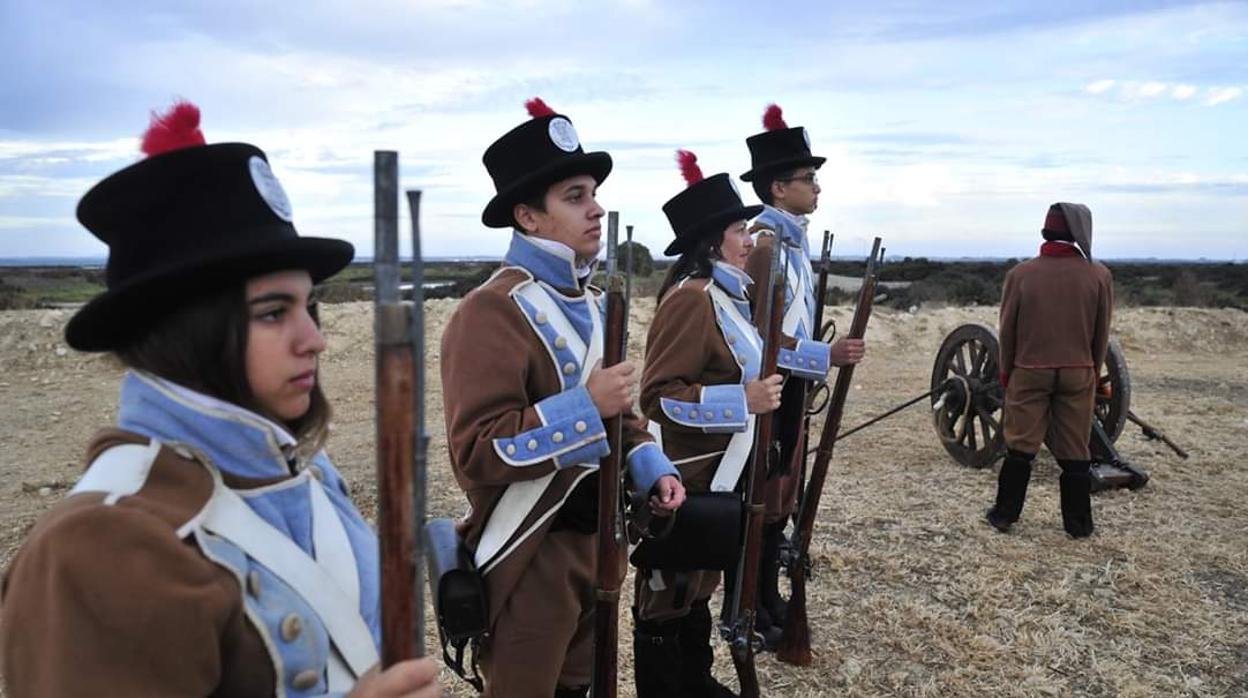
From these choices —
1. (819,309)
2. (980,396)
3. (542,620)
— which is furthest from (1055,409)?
(542,620)

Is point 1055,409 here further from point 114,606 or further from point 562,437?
point 114,606

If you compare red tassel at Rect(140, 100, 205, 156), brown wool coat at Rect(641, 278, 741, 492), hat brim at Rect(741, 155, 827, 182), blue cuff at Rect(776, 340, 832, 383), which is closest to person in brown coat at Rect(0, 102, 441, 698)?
red tassel at Rect(140, 100, 205, 156)

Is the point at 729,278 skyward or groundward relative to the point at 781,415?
skyward

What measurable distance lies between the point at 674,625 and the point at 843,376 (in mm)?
1408

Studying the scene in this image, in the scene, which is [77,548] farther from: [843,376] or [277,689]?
[843,376]

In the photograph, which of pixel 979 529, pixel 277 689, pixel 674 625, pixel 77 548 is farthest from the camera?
pixel 979 529

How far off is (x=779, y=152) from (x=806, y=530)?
186cm

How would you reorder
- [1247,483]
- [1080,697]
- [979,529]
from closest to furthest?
[1080,697] → [979,529] → [1247,483]

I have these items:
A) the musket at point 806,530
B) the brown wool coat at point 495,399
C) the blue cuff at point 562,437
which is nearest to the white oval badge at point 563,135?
the brown wool coat at point 495,399

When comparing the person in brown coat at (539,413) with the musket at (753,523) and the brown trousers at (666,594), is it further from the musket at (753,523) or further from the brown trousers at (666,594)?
the musket at (753,523)

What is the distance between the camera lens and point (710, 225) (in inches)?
146

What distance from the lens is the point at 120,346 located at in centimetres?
138

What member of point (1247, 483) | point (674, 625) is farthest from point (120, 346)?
point (1247, 483)

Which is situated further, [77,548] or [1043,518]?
[1043,518]
